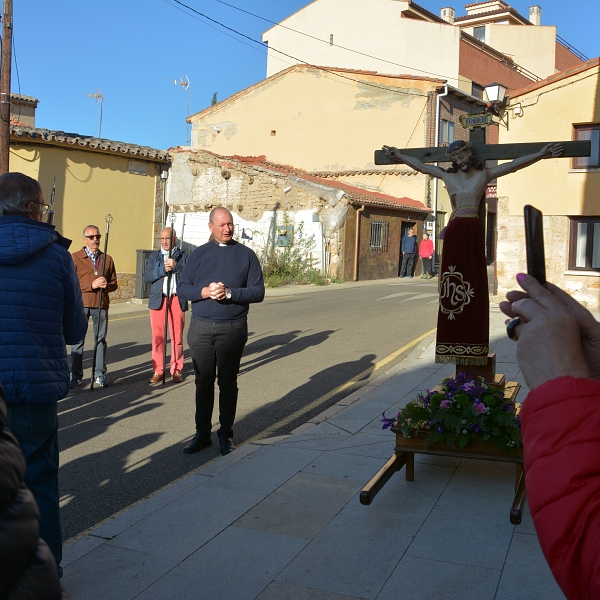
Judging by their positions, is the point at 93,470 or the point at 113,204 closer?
the point at 93,470

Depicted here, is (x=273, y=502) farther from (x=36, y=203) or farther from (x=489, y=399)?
(x=36, y=203)

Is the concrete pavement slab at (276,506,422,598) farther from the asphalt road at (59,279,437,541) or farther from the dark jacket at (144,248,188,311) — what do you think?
the dark jacket at (144,248,188,311)

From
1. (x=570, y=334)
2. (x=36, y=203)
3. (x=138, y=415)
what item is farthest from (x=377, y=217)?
(x=570, y=334)

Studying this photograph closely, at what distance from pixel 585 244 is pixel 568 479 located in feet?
55.5

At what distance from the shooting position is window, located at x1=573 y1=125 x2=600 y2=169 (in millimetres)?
16531

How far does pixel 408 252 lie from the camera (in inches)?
1116

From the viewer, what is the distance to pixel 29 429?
11.3ft

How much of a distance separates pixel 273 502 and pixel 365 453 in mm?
1292

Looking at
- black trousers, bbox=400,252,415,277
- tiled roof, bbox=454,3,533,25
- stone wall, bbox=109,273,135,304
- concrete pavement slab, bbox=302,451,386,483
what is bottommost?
concrete pavement slab, bbox=302,451,386,483

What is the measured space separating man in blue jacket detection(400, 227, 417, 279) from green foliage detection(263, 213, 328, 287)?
4.31 meters

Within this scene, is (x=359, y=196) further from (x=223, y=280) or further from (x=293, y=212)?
(x=223, y=280)

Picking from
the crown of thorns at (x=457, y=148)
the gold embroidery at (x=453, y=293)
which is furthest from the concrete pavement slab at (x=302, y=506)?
the crown of thorns at (x=457, y=148)

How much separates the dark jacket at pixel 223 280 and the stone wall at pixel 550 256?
1192 cm

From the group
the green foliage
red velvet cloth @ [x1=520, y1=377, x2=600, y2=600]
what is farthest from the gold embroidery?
the green foliage
